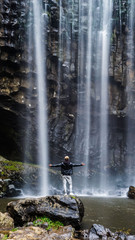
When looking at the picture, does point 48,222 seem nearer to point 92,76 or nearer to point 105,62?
point 92,76

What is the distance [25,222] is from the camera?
6.62m

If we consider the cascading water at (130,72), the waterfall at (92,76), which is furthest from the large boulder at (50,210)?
the cascading water at (130,72)

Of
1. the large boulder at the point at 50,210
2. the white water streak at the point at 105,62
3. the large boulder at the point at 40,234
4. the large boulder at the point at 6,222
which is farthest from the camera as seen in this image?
the white water streak at the point at 105,62

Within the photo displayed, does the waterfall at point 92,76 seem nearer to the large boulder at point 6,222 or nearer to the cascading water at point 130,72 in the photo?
the cascading water at point 130,72

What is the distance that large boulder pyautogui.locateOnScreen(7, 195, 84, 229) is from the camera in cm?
642

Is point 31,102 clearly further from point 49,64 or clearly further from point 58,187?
point 58,187

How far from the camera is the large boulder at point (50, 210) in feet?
21.1

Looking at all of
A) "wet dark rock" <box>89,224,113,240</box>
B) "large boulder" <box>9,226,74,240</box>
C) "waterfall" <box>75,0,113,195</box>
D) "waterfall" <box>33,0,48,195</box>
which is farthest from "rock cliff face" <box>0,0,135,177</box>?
"wet dark rock" <box>89,224,113,240</box>

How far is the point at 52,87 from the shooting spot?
69.5 ft

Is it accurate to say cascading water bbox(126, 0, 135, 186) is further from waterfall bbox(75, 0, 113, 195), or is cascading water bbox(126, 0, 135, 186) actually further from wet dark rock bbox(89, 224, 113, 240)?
wet dark rock bbox(89, 224, 113, 240)

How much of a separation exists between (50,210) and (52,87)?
52.0 feet

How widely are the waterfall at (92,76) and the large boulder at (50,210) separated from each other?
48.8 ft

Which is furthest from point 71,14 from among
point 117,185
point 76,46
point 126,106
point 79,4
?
point 117,185

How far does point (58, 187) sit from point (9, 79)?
11.0m
